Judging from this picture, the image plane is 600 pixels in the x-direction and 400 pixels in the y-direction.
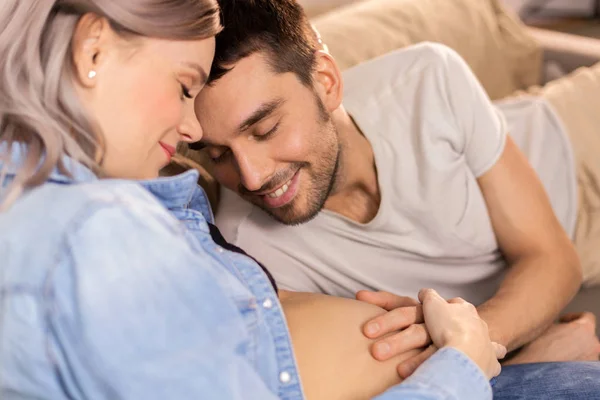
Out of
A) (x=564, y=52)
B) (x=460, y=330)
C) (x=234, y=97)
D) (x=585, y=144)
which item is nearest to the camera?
(x=460, y=330)

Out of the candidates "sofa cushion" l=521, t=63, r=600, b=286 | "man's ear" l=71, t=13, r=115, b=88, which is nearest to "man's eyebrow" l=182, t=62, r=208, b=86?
"man's ear" l=71, t=13, r=115, b=88

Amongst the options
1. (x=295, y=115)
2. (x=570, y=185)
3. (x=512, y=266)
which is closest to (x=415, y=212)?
(x=512, y=266)

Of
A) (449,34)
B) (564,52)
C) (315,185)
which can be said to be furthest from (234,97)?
(564,52)

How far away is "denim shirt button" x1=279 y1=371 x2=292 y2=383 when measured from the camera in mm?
949

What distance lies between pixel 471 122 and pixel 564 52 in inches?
36.8

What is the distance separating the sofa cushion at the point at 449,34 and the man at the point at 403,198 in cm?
29

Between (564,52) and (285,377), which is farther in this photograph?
(564,52)

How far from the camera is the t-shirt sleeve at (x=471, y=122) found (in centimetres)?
153

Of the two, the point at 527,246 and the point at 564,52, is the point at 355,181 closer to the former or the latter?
the point at 527,246

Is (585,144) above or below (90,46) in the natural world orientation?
below

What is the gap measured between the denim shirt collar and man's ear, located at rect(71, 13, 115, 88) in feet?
0.32

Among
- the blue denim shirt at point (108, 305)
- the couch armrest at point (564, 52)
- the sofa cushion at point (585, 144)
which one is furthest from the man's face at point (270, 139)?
the couch armrest at point (564, 52)

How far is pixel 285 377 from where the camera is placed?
3.12 ft

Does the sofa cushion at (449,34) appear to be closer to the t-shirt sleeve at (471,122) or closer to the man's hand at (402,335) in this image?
the t-shirt sleeve at (471,122)
